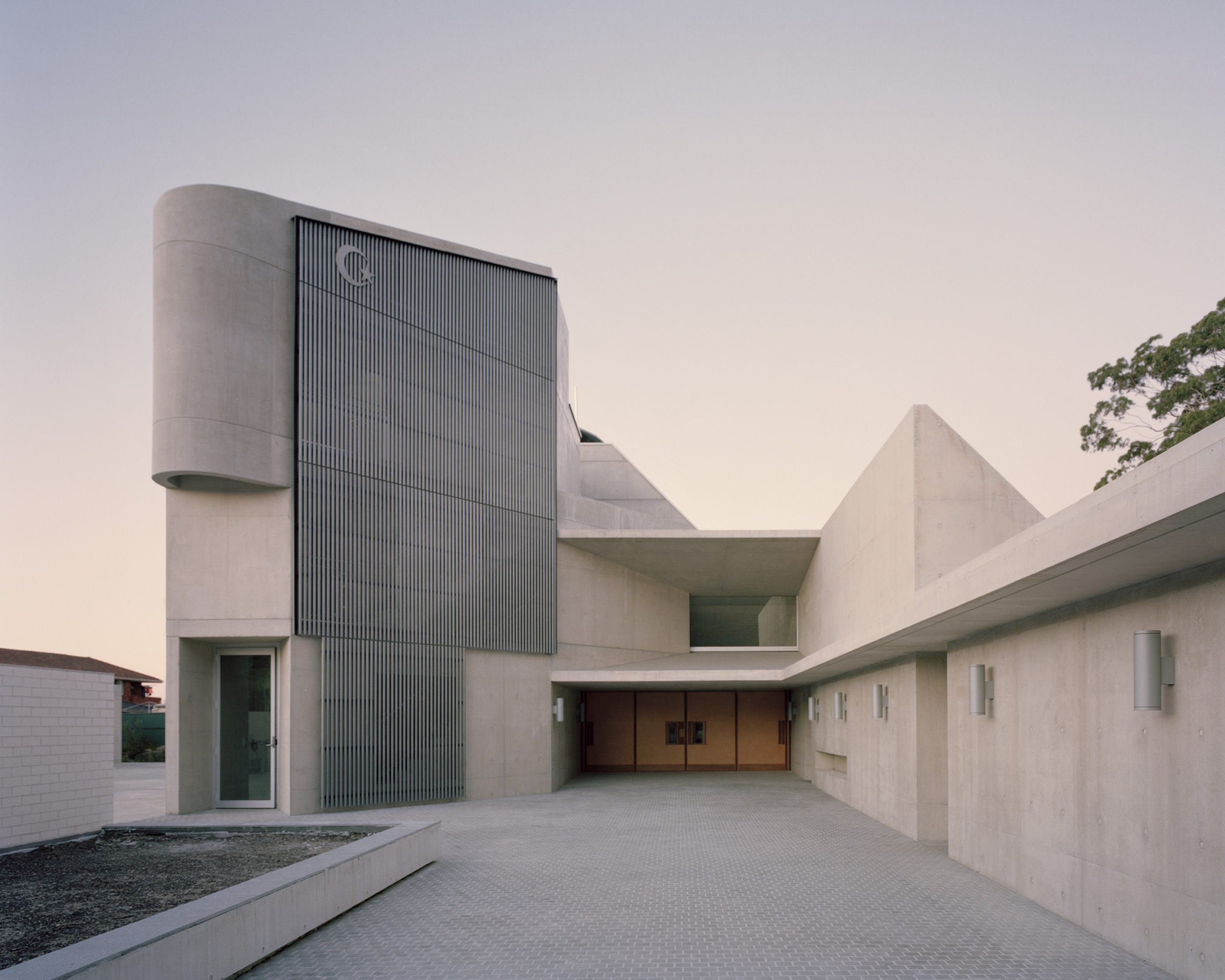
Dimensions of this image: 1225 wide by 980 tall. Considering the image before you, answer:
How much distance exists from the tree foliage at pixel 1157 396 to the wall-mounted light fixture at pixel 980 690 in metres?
15.1

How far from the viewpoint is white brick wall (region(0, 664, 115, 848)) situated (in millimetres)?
10453

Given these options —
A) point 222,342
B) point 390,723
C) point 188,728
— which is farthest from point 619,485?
point 188,728

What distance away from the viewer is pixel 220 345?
557 inches

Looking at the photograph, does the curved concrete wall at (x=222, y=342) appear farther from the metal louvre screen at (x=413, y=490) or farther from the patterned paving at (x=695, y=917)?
the patterned paving at (x=695, y=917)

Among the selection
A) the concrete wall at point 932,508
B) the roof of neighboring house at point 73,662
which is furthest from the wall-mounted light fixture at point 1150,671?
the roof of neighboring house at point 73,662

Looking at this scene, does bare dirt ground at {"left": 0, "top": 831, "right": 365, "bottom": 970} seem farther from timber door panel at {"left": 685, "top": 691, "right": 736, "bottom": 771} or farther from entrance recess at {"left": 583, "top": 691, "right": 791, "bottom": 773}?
timber door panel at {"left": 685, "top": 691, "right": 736, "bottom": 771}

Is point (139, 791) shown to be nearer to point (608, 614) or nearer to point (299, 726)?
point (299, 726)

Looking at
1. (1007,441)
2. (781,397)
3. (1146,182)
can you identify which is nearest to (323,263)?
(1146,182)

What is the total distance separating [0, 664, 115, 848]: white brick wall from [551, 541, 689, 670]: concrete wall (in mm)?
8783

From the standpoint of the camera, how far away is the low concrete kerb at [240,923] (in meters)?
4.80

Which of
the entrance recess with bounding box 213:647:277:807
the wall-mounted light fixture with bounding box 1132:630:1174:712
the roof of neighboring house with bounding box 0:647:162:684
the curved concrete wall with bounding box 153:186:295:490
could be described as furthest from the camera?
the roof of neighboring house with bounding box 0:647:162:684

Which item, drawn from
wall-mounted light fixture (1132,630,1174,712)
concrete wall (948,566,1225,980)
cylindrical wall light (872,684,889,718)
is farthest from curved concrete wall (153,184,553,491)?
wall-mounted light fixture (1132,630,1174,712)

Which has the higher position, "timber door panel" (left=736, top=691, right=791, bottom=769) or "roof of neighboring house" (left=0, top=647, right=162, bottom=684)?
"roof of neighboring house" (left=0, top=647, right=162, bottom=684)

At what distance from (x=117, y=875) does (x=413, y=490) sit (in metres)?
9.02
